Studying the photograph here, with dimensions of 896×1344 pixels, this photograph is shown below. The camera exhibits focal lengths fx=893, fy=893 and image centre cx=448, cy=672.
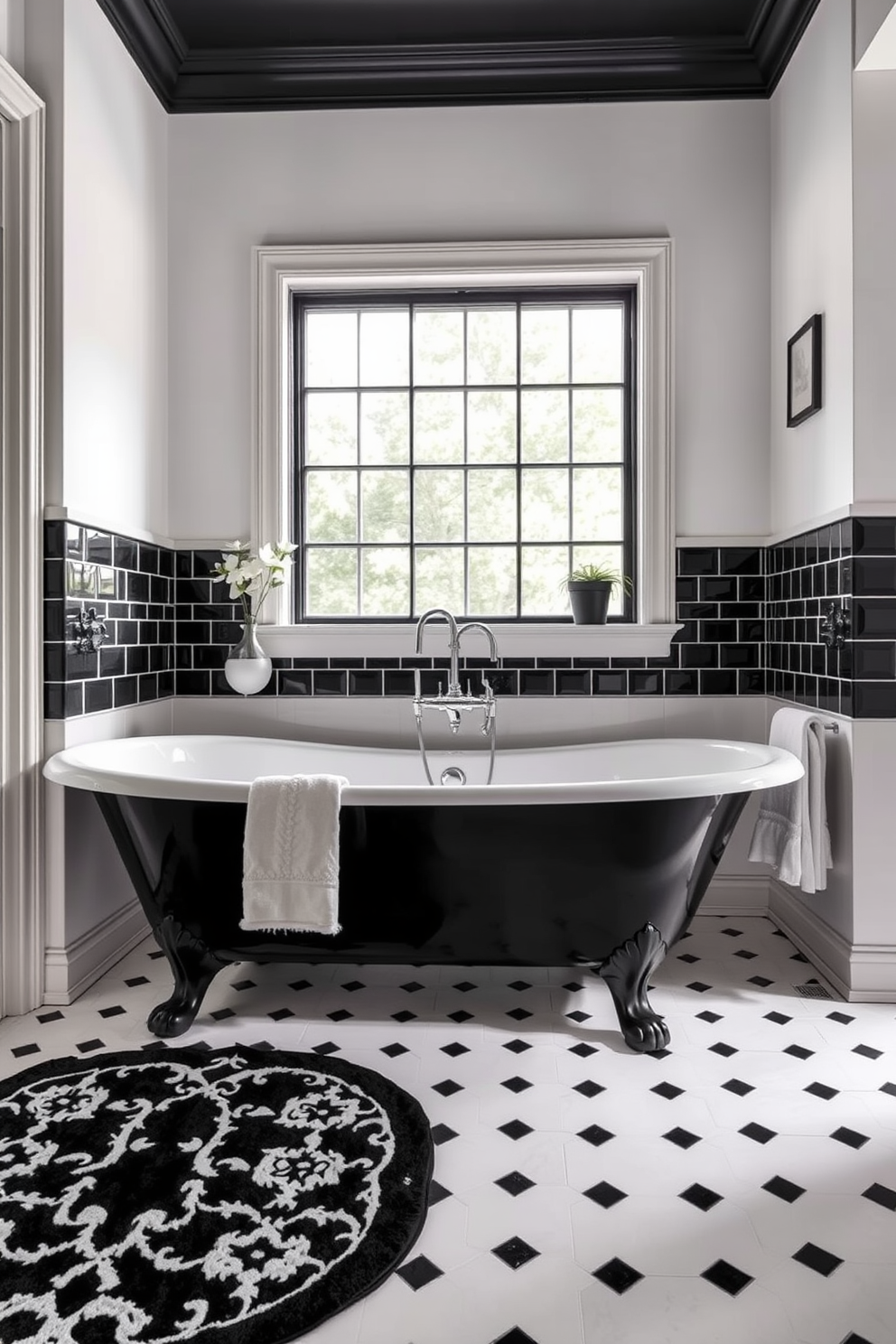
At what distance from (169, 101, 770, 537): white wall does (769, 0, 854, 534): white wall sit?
0.34 ft

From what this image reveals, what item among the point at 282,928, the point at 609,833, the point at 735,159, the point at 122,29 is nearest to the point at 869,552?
the point at 609,833

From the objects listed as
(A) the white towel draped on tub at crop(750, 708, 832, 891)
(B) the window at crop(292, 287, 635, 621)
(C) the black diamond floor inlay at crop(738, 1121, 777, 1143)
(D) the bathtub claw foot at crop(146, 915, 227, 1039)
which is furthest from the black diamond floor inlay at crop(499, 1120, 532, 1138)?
(B) the window at crop(292, 287, 635, 621)

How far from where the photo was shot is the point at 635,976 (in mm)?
2279

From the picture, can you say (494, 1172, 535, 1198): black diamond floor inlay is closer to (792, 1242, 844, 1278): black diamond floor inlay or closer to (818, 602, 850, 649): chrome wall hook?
(792, 1242, 844, 1278): black diamond floor inlay

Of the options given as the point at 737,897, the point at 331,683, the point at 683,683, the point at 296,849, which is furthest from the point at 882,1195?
the point at 331,683

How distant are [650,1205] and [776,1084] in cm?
60

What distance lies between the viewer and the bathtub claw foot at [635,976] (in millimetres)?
2256

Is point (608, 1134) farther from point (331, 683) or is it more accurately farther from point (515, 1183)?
point (331, 683)

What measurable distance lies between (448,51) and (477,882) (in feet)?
9.42

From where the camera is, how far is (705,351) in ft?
10.7

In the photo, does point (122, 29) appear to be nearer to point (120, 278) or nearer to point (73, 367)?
point (120, 278)

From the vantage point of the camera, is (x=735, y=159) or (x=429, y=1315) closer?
(x=429, y=1315)

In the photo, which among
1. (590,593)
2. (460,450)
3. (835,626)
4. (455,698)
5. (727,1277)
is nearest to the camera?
(727,1277)

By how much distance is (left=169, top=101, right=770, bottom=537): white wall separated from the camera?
324 cm
